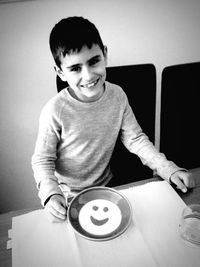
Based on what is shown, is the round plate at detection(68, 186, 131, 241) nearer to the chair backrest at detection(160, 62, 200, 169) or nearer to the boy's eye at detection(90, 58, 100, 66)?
the boy's eye at detection(90, 58, 100, 66)

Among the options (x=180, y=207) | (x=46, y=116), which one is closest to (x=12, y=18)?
(x=46, y=116)

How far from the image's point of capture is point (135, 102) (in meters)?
1.06

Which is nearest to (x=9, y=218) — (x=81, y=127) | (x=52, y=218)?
(x=52, y=218)

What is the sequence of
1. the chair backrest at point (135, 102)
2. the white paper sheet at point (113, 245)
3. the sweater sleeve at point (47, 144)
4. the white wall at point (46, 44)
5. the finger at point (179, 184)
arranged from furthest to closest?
the white wall at point (46, 44), the chair backrest at point (135, 102), the sweater sleeve at point (47, 144), the finger at point (179, 184), the white paper sheet at point (113, 245)

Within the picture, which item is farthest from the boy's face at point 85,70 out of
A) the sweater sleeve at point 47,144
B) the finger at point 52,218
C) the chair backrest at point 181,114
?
the finger at point 52,218

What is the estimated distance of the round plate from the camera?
59 cm

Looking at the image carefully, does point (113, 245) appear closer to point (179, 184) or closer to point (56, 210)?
point (56, 210)

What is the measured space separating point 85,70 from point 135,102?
1.11 feet

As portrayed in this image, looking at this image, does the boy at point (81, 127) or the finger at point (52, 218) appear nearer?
the finger at point (52, 218)

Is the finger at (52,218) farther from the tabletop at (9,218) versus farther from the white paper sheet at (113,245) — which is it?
the tabletop at (9,218)

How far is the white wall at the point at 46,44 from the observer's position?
115 centimetres

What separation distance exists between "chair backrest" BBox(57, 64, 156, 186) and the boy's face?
0.44ft

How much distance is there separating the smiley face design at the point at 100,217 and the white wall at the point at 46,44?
2.82 ft

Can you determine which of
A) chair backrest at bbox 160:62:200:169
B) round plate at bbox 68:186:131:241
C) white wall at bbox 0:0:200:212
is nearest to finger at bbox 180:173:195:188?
round plate at bbox 68:186:131:241
